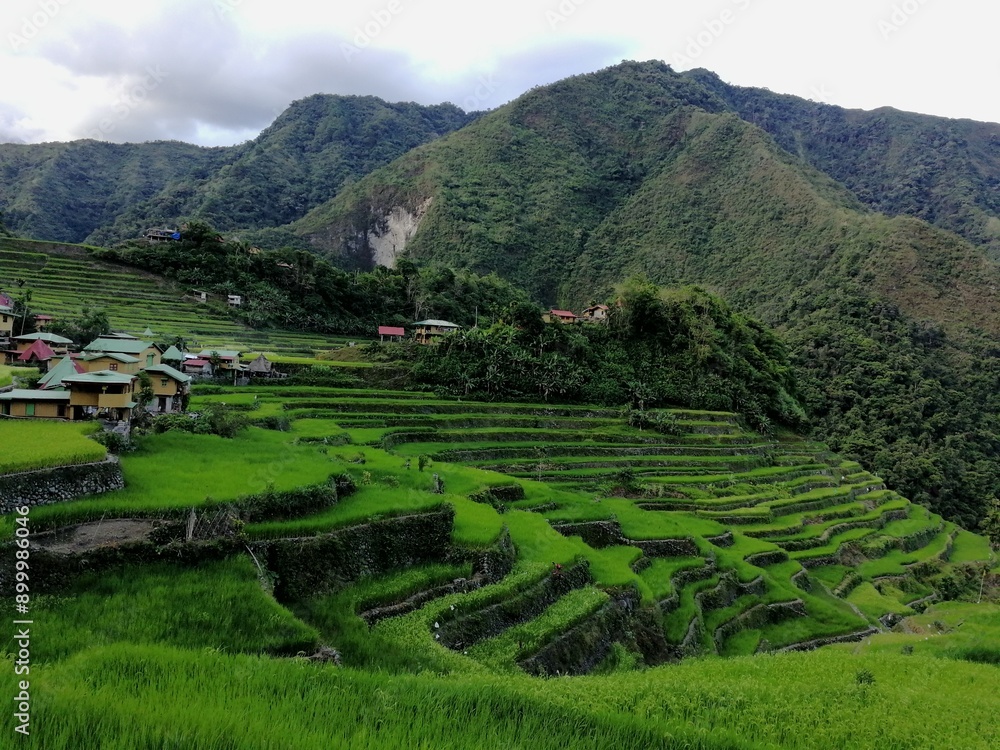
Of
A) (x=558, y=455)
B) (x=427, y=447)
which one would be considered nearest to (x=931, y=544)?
(x=558, y=455)

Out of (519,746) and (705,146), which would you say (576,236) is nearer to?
(705,146)

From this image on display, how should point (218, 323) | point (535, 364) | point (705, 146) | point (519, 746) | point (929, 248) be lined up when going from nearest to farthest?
1. point (519, 746)
2. point (535, 364)
3. point (218, 323)
4. point (929, 248)
5. point (705, 146)

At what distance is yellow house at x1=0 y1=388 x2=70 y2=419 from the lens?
53.4ft

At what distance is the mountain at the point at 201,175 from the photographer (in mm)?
109750

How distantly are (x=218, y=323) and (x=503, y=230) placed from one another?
243 feet

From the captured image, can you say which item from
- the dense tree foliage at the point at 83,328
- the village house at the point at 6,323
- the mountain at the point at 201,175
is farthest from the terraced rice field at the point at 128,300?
the mountain at the point at 201,175

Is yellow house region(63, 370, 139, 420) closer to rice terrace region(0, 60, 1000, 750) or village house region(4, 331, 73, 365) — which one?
rice terrace region(0, 60, 1000, 750)

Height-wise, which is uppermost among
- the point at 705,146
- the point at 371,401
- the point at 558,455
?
the point at 705,146

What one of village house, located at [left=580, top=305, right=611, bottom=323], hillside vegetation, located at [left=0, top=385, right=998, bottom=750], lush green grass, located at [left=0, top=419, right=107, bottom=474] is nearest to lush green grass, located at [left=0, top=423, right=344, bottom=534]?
hillside vegetation, located at [left=0, top=385, right=998, bottom=750]

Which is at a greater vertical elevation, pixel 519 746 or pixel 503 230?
pixel 503 230

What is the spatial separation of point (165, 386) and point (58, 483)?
14127mm

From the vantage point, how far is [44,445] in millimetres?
11242

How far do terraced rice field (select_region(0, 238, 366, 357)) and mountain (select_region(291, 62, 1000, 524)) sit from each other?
5656 cm

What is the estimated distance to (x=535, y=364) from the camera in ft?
150
